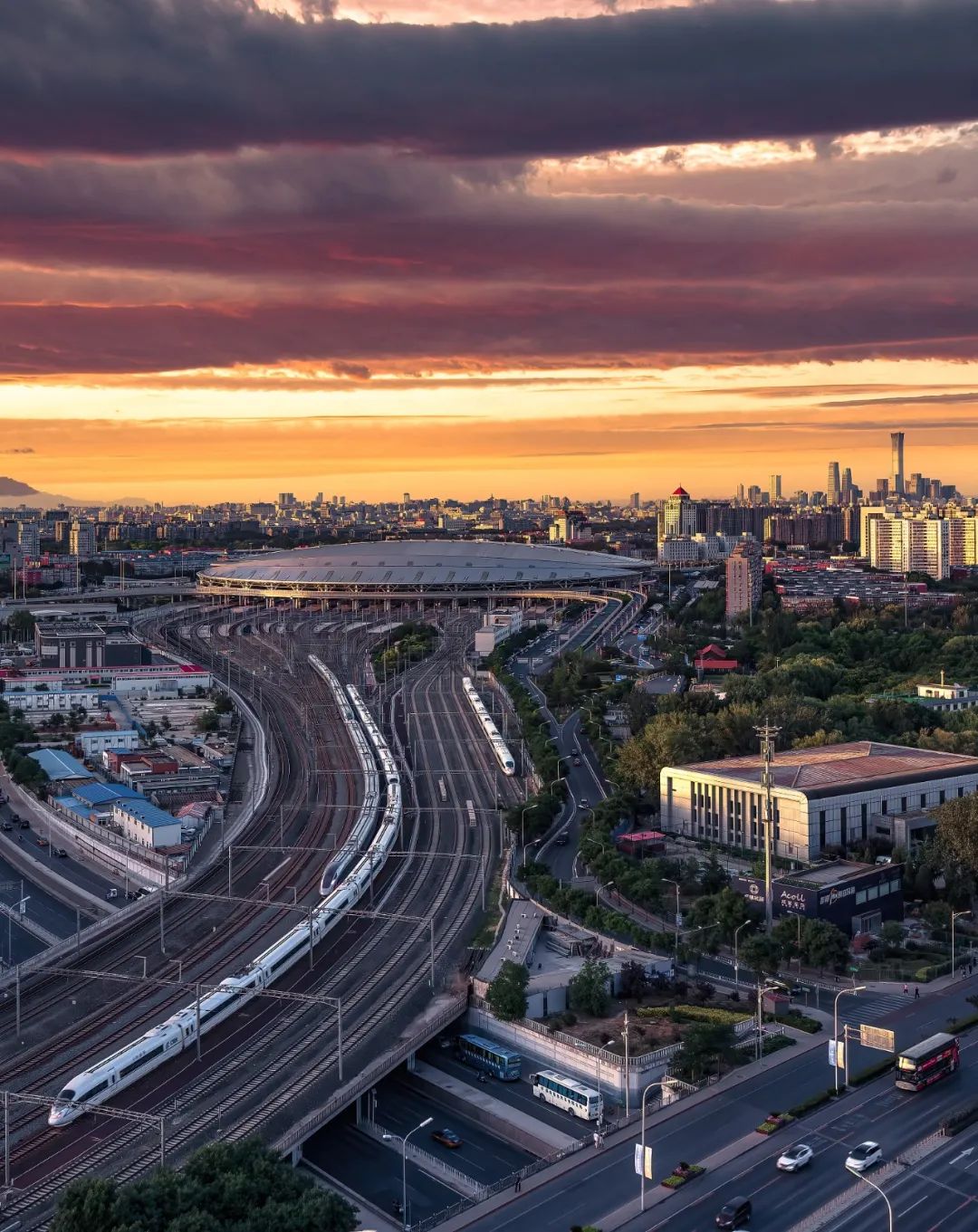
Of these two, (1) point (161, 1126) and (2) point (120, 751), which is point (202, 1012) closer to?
(1) point (161, 1126)

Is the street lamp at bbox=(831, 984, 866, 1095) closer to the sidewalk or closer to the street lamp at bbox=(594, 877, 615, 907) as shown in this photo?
the sidewalk

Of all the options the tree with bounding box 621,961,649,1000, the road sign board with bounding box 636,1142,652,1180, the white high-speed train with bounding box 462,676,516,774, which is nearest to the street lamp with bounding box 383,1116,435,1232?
the road sign board with bounding box 636,1142,652,1180

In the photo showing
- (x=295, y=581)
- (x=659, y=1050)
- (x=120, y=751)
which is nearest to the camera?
(x=659, y=1050)

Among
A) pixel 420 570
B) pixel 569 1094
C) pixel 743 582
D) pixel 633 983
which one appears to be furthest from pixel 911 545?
pixel 569 1094

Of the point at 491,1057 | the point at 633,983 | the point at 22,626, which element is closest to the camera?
the point at 491,1057

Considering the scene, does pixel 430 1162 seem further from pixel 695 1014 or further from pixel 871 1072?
pixel 871 1072

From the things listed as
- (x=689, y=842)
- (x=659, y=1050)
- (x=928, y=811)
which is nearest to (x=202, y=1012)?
(x=659, y=1050)

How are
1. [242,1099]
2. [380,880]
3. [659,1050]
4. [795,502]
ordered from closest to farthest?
[242,1099] < [659,1050] < [380,880] < [795,502]
